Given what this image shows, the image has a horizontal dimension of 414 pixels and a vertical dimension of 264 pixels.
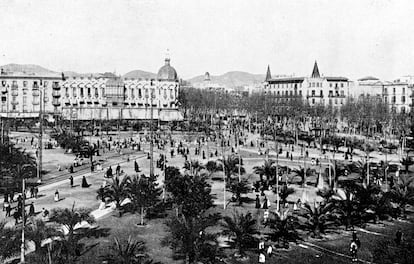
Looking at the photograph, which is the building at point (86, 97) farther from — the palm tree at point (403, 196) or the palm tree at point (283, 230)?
the palm tree at point (283, 230)

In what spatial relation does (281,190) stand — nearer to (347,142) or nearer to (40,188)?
(40,188)

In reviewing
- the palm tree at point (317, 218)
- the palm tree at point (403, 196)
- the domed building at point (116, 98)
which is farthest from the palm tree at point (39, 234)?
the domed building at point (116, 98)

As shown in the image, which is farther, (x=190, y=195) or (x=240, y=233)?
(x=190, y=195)

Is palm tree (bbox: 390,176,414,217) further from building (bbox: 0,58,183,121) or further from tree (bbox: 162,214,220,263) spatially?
building (bbox: 0,58,183,121)

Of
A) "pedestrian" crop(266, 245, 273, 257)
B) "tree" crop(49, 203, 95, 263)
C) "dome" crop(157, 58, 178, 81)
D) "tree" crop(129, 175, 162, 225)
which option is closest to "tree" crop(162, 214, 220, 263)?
"pedestrian" crop(266, 245, 273, 257)

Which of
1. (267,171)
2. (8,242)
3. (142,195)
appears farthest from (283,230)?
(267,171)

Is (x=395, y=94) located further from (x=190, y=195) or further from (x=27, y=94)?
(x=190, y=195)
